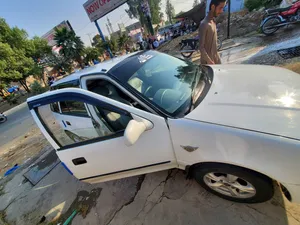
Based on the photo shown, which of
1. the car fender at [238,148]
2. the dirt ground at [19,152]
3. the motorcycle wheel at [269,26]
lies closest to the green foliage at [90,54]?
the dirt ground at [19,152]

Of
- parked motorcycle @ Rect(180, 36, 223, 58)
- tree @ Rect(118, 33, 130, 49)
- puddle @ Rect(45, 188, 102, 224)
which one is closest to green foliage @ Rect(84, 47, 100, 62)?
tree @ Rect(118, 33, 130, 49)

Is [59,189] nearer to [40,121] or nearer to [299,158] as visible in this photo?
[40,121]

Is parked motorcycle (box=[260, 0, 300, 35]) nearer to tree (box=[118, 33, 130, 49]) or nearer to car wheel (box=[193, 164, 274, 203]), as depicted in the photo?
car wheel (box=[193, 164, 274, 203])

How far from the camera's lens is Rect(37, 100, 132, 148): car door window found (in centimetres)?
165

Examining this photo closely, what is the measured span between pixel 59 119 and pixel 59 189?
121cm

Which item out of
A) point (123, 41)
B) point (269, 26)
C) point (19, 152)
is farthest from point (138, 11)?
point (19, 152)

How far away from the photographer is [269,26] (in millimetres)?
6797

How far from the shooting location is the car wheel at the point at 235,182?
1300 mm

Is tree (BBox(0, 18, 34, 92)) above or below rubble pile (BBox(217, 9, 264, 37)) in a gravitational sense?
above

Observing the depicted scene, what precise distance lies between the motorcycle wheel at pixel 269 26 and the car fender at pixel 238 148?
8.05 meters

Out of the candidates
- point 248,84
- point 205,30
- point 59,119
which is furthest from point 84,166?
point 205,30

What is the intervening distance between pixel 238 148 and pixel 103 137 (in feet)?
4.10

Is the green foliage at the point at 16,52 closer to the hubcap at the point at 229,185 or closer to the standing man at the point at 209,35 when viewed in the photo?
the standing man at the point at 209,35

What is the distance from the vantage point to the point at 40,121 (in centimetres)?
186
